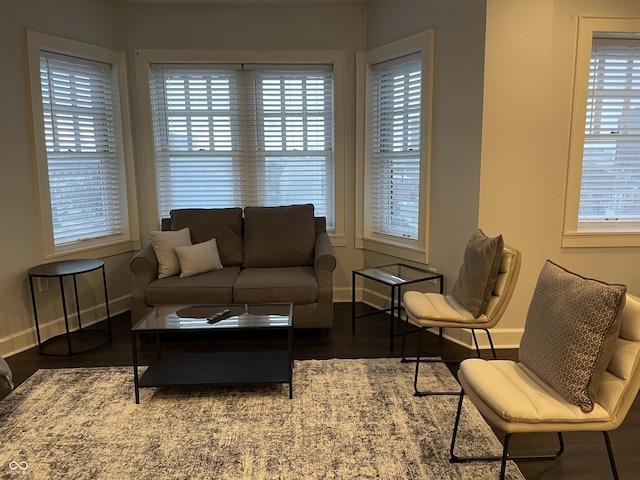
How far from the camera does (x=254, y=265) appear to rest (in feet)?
13.9

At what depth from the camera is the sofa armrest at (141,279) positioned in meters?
3.61

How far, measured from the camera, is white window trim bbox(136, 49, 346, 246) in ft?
14.2

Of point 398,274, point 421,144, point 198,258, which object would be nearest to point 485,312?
point 398,274

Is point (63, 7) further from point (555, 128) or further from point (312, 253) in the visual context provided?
point (555, 128)

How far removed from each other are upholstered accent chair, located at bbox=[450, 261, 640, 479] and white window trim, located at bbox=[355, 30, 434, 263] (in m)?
2.05

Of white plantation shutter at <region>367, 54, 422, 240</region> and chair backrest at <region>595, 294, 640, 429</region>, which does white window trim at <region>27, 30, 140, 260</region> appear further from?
chair backrest at <region>595, 294, 640, 429</region>

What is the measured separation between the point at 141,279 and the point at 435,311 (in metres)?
2.22

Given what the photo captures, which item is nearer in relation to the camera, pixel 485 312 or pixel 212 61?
pixel 485 312

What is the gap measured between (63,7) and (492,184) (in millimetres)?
3568

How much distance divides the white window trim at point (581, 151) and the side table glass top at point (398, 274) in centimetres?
102

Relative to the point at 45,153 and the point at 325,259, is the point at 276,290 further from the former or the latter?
the point at 45,153

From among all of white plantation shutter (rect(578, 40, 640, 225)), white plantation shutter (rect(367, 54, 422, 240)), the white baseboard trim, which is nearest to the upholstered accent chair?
white plantation shutter (rect(578, 40, 640, 225))

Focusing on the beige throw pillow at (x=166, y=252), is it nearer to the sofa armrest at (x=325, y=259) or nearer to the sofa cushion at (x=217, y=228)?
the sofa cushion at (x=217, y=228)

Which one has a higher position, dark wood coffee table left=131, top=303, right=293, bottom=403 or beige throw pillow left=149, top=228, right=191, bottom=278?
beige throw pillow left=149, top=228, right=191, bottom=278
